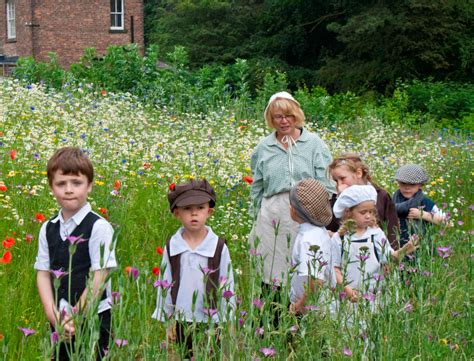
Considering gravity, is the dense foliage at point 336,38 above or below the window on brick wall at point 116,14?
below

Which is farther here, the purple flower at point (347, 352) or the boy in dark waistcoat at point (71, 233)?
the boy in dark waistcoat at point (71, 233)

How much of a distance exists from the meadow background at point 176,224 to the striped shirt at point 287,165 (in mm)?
413

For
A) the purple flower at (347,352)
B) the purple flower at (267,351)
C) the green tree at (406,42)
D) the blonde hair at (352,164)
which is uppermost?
the green tree at (406,42)

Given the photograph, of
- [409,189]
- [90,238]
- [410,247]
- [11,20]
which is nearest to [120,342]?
[90,238]

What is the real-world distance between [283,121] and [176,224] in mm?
1350

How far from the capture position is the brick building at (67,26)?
2772 centimetres

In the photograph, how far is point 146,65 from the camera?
13.1m

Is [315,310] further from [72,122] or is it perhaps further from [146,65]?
[146,65]

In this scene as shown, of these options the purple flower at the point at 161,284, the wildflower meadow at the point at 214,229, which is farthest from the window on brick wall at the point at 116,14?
the purple flower at the point at 161,284

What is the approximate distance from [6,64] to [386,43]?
1282 cm

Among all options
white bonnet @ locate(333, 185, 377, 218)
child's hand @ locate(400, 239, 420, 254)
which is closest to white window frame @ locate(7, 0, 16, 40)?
white bonnet @ locate(333, 185, 377, 218)

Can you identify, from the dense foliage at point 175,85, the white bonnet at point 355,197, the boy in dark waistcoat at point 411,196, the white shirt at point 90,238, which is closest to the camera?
the white shirt at point 90,238

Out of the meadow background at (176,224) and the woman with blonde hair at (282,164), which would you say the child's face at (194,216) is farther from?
the woman with blonde hair at (282,164)

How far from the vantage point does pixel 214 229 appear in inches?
207
